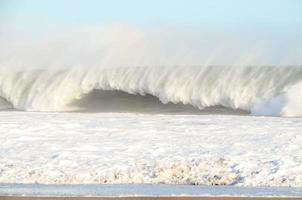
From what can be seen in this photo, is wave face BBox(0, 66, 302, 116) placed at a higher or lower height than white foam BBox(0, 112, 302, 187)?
higher

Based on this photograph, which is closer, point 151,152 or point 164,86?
point 151,152

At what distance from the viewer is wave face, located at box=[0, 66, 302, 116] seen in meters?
28.0

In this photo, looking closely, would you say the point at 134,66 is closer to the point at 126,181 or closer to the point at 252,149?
the point at 252,149

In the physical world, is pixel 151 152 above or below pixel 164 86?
below

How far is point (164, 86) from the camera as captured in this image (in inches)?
1190

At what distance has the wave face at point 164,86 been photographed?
27969 mm

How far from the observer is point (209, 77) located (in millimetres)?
30531

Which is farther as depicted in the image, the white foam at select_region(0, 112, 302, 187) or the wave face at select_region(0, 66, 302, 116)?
the wave face at select_region(0, 66, 302, 116)

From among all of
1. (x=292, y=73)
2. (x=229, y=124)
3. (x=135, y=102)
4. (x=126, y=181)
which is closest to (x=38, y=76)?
(x=135, y=102)

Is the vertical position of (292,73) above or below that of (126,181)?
above

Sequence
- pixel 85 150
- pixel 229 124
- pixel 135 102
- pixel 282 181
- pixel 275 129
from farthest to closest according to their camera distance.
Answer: pixel 135 102, pixel 229 124, pixel 275 129, pixel 85 150, pixel 282 181

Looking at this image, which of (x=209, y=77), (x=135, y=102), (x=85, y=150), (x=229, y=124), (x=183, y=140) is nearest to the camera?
(x=85, y=150)

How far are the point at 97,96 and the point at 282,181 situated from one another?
67.9ft

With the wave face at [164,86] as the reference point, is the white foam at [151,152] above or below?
below
